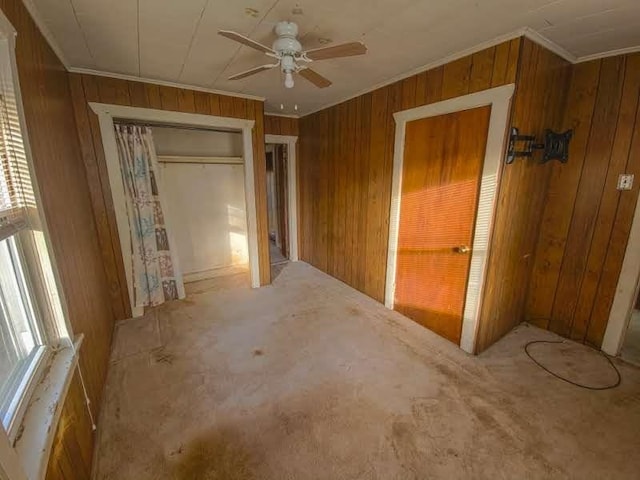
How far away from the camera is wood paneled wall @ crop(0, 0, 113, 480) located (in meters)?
→ 1.28

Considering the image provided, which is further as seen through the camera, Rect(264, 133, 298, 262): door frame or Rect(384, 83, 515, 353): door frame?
Rect(264, 133, 298, 262): door frame

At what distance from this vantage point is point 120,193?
2658 mm

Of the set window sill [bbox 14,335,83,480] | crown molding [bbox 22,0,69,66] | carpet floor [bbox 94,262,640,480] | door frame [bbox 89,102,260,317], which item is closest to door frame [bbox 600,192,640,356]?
carpet floor [bbox 94,262,640,480]

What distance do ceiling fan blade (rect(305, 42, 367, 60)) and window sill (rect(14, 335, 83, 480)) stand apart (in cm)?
197

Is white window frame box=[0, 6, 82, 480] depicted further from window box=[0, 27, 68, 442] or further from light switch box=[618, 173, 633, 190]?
light switch box=[618, 173, 633, 190]

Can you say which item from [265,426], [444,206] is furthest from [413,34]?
[265,426]

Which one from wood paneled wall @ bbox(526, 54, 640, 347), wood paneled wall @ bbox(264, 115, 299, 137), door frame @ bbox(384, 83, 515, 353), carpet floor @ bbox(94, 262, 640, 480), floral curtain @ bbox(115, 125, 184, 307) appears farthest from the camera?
wood paneled wall @ bbox(264, 115, 299, 137)

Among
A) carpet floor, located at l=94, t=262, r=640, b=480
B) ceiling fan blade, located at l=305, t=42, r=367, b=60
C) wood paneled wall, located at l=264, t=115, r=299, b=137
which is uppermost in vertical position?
wood paneled wall, located at l=264, t=115, r=299, b=137

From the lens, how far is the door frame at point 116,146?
2.50 meters

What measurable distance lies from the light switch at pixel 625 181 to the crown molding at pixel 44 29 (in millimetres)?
3820

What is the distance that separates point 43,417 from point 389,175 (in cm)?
276

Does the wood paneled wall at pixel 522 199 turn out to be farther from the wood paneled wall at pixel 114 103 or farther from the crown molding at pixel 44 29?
the crown molding at pixel 44 29

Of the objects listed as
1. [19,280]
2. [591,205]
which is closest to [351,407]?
[19,280]

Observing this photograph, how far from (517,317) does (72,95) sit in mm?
4429
